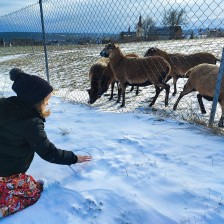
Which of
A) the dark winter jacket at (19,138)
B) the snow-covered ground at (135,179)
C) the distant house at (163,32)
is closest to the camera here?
the snow-covered ground at (135,179)

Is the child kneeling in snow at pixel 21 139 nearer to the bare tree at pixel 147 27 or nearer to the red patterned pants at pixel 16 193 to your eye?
the red patterned pants at pixel 16 193

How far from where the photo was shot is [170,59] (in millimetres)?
8484

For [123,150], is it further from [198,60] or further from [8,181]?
[198,60]

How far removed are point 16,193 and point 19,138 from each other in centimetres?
53

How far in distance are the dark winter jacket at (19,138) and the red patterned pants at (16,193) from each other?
78 millimetres

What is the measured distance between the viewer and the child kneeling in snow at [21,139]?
2604 millimetres

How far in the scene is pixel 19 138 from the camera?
8.80ft

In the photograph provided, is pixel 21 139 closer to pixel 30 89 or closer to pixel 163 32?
pixel 30 89

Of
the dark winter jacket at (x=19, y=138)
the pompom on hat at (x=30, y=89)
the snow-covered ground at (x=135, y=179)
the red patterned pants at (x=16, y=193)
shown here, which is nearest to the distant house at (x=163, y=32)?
the snow-covered ground at (x=135, y=179)

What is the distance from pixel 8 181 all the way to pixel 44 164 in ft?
2.20

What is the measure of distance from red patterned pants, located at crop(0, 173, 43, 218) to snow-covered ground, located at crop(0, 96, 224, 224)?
64 mm

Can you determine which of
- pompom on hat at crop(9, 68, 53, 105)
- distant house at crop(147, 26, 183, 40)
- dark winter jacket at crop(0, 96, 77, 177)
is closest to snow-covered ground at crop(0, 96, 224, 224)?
dark winter jacket at crop(0, 96, 77, 177)

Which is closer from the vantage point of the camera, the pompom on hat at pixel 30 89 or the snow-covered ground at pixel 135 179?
the snow-covered ground at pixel 135 179

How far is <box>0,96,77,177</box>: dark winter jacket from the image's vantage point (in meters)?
2.60
